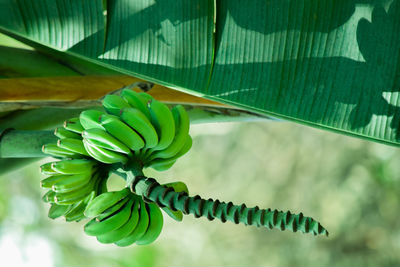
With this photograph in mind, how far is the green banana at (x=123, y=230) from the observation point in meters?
0.66

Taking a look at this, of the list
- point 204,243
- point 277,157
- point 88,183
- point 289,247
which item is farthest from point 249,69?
Answer: point 204,243

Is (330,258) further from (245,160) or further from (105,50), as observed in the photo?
(105,50)

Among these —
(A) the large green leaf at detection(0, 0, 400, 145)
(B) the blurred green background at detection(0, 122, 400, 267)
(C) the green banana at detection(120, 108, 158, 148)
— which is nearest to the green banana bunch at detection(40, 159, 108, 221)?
(C) the green banana at detection(120, 108, 158, 148)

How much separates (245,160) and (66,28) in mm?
3497

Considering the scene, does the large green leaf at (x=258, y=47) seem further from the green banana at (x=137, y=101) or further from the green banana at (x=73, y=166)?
the green banana at (x=73, y=166)

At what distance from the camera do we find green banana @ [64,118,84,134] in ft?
2.21

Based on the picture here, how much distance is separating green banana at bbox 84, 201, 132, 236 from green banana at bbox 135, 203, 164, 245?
4cm

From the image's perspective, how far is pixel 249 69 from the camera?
2.60 ft

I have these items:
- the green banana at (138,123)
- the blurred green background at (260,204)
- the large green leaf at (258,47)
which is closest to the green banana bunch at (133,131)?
the green banana at (138,123)

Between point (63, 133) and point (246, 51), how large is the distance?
13.5 inches

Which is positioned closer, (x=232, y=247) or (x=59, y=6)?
(x=59, y=6)

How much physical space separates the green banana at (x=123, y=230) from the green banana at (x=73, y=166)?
0.09 metres

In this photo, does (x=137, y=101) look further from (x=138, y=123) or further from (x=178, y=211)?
(x=178, y=211)

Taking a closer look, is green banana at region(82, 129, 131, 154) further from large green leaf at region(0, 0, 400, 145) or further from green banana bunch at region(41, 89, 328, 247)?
large green leaf at region(0, 0, 400, 145)
